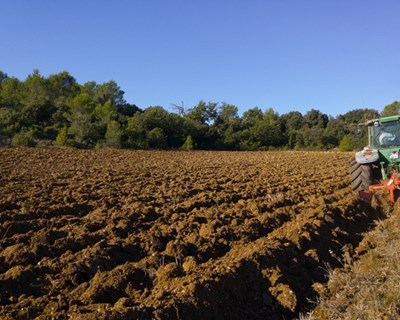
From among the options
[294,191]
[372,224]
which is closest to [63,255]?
[372,224]

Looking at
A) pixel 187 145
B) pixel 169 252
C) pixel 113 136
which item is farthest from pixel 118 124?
pixel 169 252

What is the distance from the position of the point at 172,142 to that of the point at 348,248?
36.4 m

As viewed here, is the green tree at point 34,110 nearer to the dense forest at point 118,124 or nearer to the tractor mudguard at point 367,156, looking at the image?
the dense forest at point 118,124

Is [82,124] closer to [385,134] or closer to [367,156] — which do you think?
[385,134]

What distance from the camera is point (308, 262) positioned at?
16.1 ft

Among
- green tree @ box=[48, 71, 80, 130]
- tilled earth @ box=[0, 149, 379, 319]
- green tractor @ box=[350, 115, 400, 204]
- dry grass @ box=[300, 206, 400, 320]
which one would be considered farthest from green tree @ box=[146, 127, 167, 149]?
dry grass @ box=[300, 206, 400, 320]

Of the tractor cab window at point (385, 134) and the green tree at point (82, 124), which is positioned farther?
the green tree at point (82, 124)

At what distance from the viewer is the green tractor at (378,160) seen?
27.8 ft

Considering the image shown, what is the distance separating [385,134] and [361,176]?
4.12 ft

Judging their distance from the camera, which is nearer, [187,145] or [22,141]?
[22,141]

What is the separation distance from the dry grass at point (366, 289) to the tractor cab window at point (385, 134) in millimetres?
4279

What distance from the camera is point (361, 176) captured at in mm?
8750

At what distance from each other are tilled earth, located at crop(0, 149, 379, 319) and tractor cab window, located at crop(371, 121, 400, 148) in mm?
1361

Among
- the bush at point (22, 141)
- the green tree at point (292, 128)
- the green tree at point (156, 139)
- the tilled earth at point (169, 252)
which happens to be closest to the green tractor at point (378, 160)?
the tilled earth at point (169, 252)
